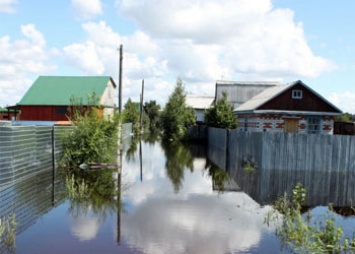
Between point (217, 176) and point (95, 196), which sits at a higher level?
point (95, 196)

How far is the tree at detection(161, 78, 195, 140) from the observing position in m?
40.6

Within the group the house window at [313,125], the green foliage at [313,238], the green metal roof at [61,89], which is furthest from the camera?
the green metal roof at [61,89]

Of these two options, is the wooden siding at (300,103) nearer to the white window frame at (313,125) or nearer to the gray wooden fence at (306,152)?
the white window frame at (313,125)

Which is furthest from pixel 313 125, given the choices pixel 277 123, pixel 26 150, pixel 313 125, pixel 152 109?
pixel 152 109

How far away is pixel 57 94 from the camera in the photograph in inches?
1571

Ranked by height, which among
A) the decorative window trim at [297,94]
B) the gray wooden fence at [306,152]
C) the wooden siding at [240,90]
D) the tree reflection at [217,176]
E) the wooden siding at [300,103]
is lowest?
the tree reflection at [217,176]

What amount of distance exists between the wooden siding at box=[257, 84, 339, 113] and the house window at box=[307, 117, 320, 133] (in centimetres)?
97

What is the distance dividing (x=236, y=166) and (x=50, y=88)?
91.0 feet

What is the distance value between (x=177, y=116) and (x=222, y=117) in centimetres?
771

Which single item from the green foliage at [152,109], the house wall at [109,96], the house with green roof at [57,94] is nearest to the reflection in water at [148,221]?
the house with green roof at [57,94]

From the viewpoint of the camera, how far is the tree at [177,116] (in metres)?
40.6

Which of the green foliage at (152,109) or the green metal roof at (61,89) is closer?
the green metal roof at (61,89)

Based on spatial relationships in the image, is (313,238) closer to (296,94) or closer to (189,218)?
(189,218)

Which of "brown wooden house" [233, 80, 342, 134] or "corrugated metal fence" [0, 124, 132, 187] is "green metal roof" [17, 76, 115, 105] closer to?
"brown wooden house" [233, 80, 342, 134]
